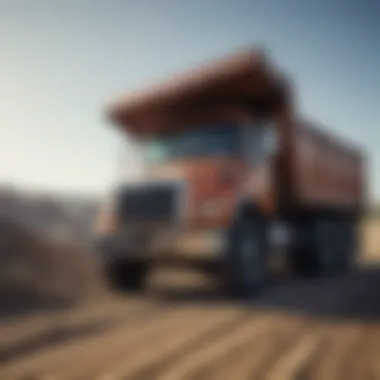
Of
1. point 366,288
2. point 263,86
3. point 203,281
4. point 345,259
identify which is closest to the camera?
point 263,86

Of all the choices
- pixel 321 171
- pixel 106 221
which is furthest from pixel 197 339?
pixel 321 171

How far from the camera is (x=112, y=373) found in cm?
439

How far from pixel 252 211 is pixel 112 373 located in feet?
17.3

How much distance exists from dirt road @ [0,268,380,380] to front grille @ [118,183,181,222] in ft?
4.34

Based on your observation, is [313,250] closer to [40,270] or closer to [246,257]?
[246,257]

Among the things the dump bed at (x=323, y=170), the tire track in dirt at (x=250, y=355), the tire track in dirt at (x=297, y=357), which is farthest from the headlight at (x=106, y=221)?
the dump bed at (x=323, y=170)

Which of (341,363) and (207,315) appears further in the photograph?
(207,315)

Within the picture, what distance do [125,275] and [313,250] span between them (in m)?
5.54

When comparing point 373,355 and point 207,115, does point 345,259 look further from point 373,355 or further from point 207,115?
point 373,355

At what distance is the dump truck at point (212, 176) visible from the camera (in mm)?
8328

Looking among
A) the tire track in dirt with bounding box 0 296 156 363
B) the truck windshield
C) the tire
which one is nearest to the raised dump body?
the tire

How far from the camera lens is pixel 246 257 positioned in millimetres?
8930

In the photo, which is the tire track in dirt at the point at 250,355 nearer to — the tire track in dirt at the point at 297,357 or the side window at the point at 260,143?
the tire track in dirt at the point at 297,357

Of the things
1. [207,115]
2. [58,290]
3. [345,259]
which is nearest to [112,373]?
[58,290]
